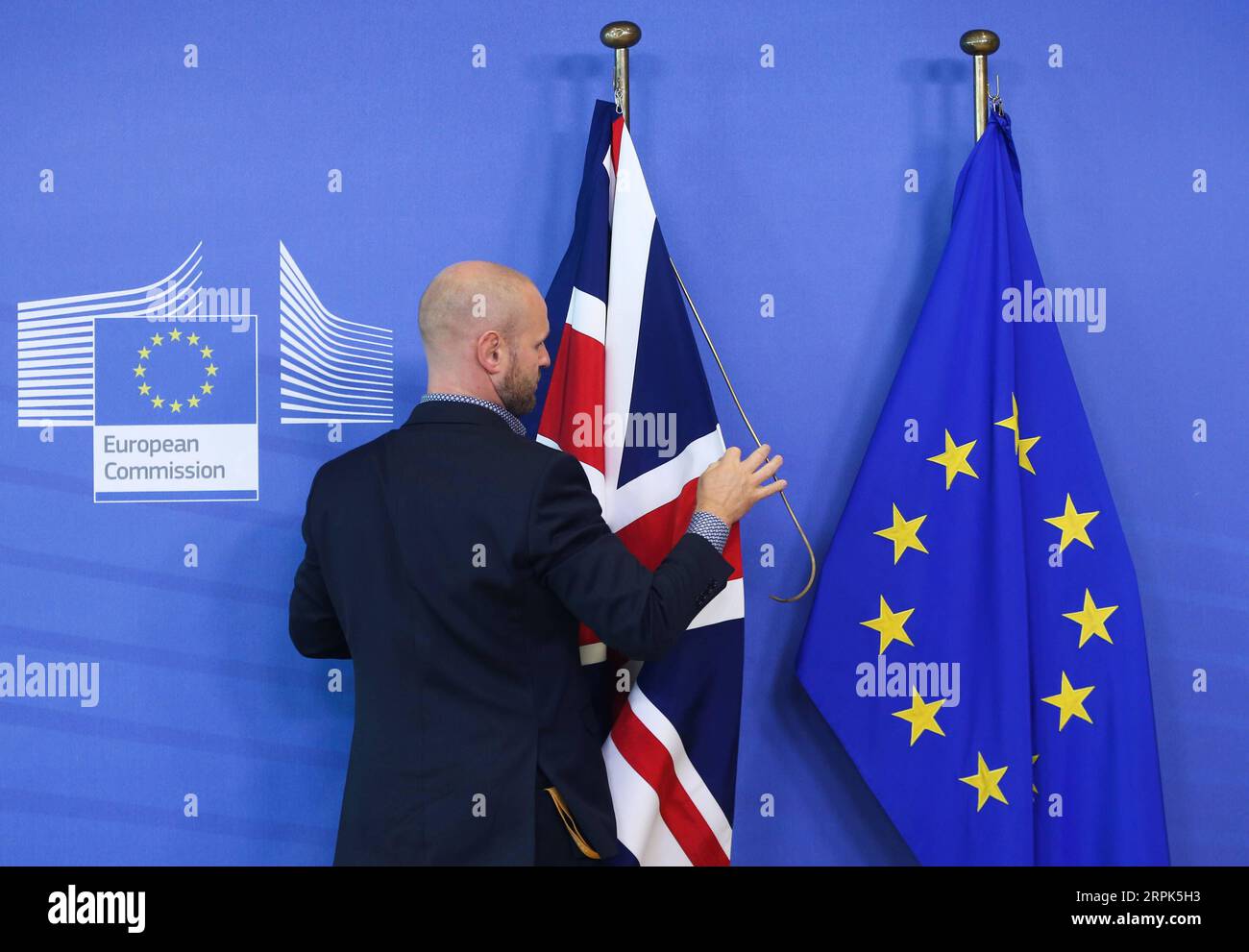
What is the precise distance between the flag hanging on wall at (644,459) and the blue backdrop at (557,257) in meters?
0.16

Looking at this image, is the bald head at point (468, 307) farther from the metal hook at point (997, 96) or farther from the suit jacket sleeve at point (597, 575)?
the metal hook at point (997, 96)

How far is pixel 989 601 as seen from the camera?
186cm

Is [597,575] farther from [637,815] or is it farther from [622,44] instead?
[622,44]

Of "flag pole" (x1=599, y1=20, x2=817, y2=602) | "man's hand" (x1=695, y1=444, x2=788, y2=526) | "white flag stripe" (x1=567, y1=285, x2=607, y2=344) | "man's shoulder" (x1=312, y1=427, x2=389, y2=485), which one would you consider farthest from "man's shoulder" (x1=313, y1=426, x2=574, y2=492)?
"flag pole" (x1=599, y1=20, x2=817, y2=602)

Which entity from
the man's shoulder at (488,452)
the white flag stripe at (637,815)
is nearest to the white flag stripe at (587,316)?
the man's shoulder at (488,452)

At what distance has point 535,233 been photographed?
197 centimetres

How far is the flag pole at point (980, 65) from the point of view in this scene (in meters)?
1.90

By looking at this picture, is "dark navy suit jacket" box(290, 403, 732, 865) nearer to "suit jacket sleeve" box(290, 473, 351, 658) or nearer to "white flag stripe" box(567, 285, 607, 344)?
"suit jacket sleeve" box(290, 473, 351, 658)

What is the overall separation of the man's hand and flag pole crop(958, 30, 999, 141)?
2.57 feet

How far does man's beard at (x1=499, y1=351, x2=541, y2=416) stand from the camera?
5.01 ft

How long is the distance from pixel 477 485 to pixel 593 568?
19cm

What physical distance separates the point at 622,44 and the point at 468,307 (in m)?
0.65

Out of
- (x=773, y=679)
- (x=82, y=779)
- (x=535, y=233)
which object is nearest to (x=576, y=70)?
(x=535, y=233)

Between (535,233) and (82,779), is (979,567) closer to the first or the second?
(535,233)
